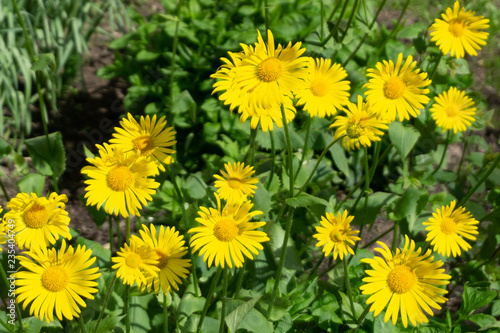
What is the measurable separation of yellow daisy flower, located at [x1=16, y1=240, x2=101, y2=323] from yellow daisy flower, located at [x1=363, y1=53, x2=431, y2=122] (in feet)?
3.26

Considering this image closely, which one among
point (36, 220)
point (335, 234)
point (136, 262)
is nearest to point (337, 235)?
point (335, 234)

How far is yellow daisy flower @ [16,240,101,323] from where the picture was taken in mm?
1331

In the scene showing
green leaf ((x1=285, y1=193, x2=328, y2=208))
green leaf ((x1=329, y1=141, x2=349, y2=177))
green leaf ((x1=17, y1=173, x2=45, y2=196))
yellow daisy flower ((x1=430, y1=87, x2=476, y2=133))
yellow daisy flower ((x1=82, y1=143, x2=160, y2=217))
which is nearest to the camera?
yellow daisy flower ((x1=82, y1=143, x2=160, y2=217))

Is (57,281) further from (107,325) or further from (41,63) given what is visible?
(41,63)

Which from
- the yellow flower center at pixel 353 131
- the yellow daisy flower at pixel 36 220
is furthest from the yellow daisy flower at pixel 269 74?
the yellow daisy flower at pixel 36 220

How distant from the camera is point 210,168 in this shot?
8.11ft

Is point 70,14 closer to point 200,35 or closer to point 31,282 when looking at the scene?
point 200,35

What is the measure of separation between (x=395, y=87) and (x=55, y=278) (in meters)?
1.16

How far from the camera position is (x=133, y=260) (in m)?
1.36

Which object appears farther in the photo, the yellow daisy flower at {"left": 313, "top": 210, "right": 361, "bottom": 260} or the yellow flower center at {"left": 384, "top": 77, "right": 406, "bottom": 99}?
the yellow flower center at {"left": 384, "top": 77, "right": 406, "bottom": 99}

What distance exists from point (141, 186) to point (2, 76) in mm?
1689

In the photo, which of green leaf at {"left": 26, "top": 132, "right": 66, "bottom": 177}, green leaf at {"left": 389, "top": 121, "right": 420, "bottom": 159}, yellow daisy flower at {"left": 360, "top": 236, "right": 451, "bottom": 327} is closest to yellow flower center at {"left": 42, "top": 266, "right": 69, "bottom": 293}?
green leaf at {"left": 26, "top": 132, "right": 66, "bottom": 177}

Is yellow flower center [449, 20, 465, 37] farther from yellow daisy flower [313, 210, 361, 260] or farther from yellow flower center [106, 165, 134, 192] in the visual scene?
yellow flower center [106, 165, 134, 192]

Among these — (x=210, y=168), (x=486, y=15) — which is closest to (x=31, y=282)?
(x=210, y=168)
